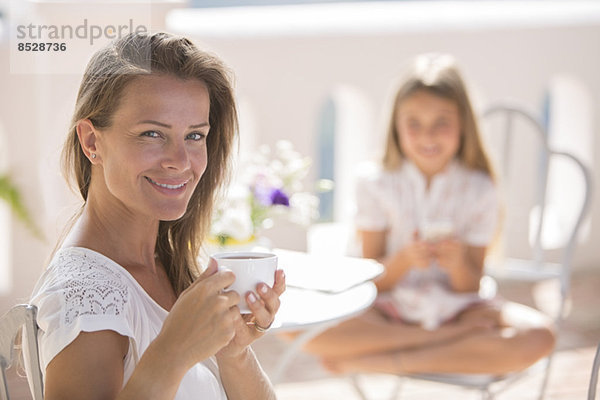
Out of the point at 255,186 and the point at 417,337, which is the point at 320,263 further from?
the point at 417,337

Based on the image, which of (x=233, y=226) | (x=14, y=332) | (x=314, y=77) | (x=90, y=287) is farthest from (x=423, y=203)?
(x=14, y=332)

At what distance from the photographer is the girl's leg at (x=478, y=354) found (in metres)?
2.38

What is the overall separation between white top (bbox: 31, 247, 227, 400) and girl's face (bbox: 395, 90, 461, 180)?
5.18 ft

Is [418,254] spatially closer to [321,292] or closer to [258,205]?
[258,205]

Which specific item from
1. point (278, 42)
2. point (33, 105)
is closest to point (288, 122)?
point (278, 42)

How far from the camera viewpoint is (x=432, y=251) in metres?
2.53

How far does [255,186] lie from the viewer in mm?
2277

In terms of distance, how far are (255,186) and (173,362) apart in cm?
126

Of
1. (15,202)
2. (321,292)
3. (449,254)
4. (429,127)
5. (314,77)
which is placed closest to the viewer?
(321,292)

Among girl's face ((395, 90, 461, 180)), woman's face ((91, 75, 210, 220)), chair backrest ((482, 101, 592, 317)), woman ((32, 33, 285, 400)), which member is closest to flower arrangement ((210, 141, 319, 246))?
girl's face ((395, 90, 461, 180))

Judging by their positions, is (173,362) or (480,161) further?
(480,161)

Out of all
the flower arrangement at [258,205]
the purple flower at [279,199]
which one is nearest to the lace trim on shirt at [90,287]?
the flower arrangement at [258,205]

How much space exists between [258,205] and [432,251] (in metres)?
0.60

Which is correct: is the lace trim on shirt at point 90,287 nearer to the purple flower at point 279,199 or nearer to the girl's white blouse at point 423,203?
the purple flower at point 279,199
